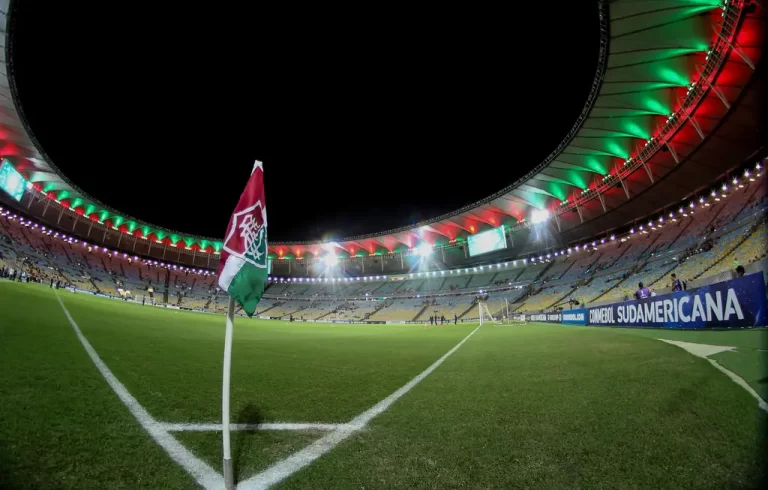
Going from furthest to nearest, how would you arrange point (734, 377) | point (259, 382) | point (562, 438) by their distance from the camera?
point (259, 382)
point (734, 377)
point (562, 438)

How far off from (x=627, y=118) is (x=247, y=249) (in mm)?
34213

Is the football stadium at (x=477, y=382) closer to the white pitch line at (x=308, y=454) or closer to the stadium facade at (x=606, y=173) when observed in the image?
the white pitch line at (x=308, y=454)

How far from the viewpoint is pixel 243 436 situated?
7.82ft

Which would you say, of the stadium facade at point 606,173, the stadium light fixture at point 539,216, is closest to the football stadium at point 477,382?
the stadium facade at point 606,173

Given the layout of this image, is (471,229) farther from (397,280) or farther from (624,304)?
(624,304)

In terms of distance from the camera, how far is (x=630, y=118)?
1037 inches

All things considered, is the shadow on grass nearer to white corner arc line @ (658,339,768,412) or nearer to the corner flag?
the corner flag

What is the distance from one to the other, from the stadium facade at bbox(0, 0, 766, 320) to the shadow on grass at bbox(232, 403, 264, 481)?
24.3m

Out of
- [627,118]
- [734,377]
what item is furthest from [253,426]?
[627,118]

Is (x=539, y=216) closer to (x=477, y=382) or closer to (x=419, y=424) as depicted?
(x=477, y=382)

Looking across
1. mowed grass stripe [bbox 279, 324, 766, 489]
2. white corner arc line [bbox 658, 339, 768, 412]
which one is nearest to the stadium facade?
white corner arc line [bbox 658, 339, 768, 412]

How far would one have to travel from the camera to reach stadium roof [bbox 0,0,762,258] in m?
18.1

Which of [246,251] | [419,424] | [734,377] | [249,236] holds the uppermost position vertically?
[249,236]

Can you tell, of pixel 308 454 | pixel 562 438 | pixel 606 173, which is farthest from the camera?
pixel 606 173
